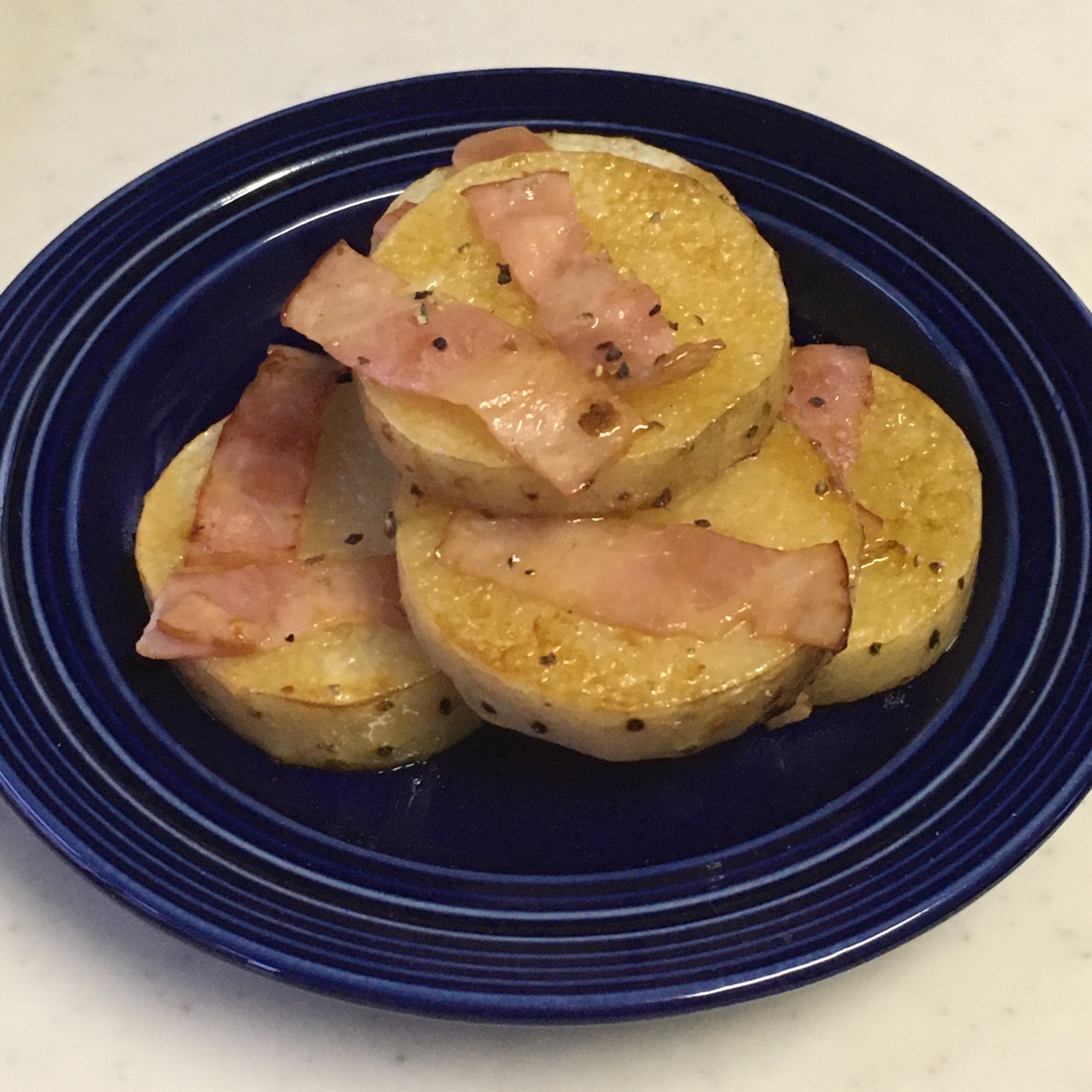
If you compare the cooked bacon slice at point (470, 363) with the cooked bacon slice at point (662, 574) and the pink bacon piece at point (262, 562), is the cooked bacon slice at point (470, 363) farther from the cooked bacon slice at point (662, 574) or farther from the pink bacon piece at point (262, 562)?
the pink bacon piece at point (262, 562)

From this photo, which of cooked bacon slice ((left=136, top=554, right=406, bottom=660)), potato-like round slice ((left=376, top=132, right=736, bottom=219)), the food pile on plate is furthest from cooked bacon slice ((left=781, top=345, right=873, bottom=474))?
cooked bacon slice ((left=136, top=554, right=406, bottom=660))

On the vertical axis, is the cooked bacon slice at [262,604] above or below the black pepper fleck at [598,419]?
below

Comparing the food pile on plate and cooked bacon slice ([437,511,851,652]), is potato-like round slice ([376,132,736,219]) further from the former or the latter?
cooked bacon slice ([437,511,851,652])

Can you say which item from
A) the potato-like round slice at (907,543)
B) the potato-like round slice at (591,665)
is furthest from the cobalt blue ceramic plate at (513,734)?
the potato-like round slice at (591,665)

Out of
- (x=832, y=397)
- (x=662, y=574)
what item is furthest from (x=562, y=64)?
(x=662, y=574)

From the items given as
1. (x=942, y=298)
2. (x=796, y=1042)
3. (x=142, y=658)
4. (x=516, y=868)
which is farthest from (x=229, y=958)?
(x=942, y=298)

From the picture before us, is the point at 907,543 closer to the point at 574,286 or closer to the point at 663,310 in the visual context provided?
the point at 663,310

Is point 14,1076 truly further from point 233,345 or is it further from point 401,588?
point 233,345
